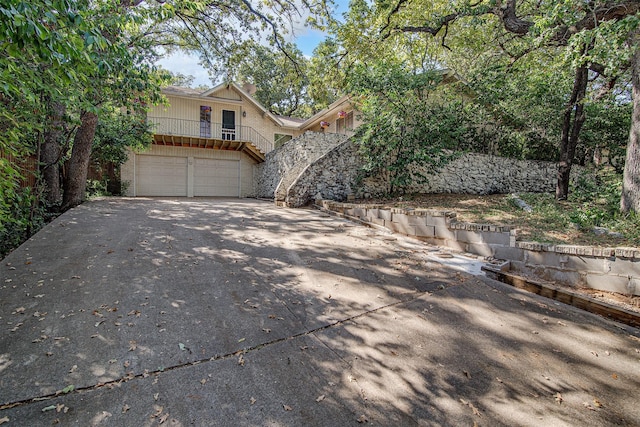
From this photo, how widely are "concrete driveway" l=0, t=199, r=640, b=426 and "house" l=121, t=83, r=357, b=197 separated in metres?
11.8

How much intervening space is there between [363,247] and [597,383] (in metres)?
3.35

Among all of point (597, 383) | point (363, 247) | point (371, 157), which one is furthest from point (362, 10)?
point (597, 383)

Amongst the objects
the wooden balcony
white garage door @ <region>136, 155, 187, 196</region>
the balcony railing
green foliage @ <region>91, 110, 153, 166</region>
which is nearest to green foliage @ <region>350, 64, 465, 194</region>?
green foliage @ <region>91, 110, 153, 166</region>

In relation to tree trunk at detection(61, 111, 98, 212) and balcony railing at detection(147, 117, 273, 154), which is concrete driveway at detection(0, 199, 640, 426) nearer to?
tree trunk at detection(61, 111, 98, 212)

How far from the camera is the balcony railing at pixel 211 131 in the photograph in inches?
604

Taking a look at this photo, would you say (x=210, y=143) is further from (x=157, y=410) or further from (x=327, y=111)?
(x=157, y=410)

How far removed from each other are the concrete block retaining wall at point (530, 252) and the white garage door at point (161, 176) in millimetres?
12638

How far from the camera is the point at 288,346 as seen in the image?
249cm

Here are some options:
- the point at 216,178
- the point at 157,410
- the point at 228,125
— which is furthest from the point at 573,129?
the point at 228,125

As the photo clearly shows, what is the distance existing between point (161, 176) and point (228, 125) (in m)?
4.61

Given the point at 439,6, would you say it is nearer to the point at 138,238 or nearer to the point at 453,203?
the point at 453,203

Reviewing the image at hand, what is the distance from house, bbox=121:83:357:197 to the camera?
1503cm

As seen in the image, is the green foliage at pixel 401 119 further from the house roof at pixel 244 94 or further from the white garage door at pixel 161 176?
the white garage door at pixel 161 176

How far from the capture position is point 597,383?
221cm
